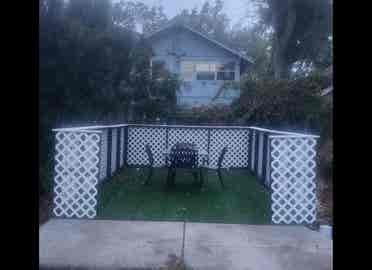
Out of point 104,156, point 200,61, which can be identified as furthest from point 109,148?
point 200,61

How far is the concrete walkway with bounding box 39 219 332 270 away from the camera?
9.25 feet

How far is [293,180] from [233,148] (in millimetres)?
4158

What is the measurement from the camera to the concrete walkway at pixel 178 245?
2820 mm

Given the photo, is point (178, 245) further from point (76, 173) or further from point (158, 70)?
point (158, 70)

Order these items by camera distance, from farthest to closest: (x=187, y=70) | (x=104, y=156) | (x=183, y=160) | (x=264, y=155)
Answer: (x=187, y=70) → (x=264, y=155) → (x=104, y=156) → (x=183, y=160)

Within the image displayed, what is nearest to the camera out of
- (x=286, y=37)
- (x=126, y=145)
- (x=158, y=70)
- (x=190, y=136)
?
(x=126, y=145)

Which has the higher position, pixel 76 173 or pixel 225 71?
pixel 225 71

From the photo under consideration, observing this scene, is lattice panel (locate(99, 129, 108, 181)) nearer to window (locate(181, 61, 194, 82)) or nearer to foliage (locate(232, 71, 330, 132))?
foliage (locate(232, 71, 330, 132))

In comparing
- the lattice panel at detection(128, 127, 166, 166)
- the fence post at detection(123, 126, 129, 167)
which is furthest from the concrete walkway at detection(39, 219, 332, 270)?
the lattice panel at detection(128, 127, 166, 166)

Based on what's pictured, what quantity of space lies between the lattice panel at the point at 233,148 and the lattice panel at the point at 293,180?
13.3 feet

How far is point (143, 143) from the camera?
332 inches

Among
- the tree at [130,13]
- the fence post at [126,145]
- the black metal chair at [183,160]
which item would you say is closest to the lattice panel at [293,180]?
the black metal chair at [183,160]
